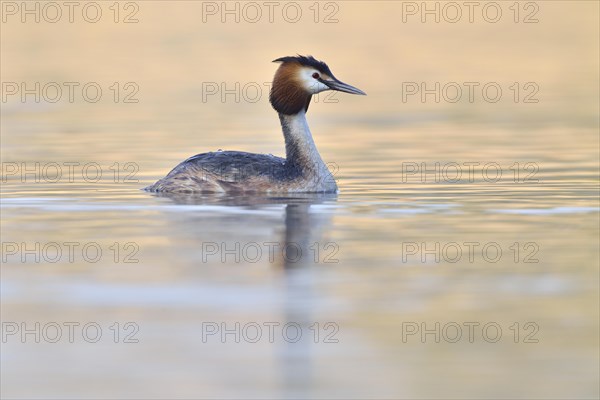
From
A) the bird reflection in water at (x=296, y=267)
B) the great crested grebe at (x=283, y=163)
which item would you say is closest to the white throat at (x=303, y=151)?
the great crested grebe at (x=283, y=163)

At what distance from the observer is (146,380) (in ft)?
27.8

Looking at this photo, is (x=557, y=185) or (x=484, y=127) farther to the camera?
(x=484, y=127)

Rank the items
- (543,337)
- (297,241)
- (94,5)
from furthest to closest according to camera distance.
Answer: (94,5) → (297,241) → (543,337)

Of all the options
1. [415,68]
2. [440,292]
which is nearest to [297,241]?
[440,292]

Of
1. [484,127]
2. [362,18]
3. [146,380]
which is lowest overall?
[146,380]

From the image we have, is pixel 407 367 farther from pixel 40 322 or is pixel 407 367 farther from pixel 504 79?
pixel 504 79

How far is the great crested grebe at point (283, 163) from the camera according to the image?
16828mm

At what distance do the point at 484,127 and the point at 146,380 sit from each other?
1786cm

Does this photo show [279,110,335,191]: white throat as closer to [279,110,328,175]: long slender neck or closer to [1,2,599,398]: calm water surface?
[279,110,328,175]: long slender neck

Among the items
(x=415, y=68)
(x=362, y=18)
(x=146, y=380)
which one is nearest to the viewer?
(x=146, y=380)

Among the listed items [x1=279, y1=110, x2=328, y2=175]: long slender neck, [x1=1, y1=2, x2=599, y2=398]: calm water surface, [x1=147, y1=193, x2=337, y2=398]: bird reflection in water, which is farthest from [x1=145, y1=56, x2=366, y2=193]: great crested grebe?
[x1=1, y1=2, x2=599, y2=398]: calm water surface

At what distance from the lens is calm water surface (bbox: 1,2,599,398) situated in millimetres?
8727

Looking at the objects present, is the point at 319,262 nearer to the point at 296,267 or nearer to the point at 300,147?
the point at 296,267

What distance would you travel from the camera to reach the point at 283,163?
1728 cm
